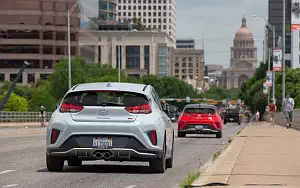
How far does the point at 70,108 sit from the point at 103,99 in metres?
0.67

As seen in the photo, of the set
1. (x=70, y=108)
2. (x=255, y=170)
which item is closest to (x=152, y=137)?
(x=70, y=108)

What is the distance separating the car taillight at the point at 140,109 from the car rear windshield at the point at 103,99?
8 cm

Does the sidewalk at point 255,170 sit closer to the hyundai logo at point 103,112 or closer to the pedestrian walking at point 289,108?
the hyundai logo at point 103,112

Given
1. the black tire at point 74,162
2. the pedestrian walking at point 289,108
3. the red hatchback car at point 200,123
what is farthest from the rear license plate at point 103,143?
the pedestrian walking at point 289,108

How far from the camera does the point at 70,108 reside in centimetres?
1553

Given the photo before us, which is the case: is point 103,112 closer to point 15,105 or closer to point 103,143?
point 103,143

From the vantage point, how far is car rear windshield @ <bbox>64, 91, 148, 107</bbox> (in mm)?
15582

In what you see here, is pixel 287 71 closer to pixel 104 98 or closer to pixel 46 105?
pixel 46 105

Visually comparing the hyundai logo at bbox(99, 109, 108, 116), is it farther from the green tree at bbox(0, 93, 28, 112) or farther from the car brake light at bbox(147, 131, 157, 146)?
the green tree at bbox(0, 93, 28, 112)

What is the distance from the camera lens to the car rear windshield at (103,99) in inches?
613

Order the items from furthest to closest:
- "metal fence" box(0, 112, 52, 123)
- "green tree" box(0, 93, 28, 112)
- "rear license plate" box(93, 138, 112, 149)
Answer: "green tree" box(0, 93, 28, 112)
"metal fence" box(0, 112, 52, 123)
"rear license plate" box(93, 138, 112, 149)

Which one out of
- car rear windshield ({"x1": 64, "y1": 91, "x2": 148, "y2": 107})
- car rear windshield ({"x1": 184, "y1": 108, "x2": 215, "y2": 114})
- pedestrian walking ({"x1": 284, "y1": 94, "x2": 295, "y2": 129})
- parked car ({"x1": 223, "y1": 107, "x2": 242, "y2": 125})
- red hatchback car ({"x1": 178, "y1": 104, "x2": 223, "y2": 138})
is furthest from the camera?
parked car ({"x1": 223, "y1": 107, "x2": 242, "y2": 125})

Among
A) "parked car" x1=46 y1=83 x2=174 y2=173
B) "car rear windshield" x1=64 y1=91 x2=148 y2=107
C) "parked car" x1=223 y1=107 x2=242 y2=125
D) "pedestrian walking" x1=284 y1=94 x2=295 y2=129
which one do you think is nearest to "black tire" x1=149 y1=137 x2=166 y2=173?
"parked car" x1=46 y1=83 x2=174 y2=173

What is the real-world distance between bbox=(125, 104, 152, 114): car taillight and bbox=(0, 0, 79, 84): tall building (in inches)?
5001
